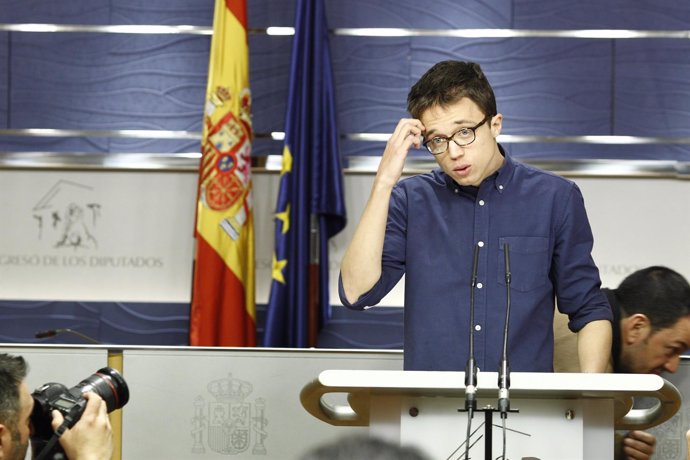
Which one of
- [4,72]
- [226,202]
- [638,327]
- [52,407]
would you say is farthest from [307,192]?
[52,407]

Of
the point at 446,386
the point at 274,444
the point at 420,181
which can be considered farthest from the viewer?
the point at 274,444

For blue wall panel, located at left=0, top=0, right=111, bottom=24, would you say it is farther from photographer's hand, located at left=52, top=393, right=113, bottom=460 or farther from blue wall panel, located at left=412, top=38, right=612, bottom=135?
photographer's hand, located at left=52, top=393, right=113, bottom=460

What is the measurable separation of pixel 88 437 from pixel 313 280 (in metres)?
3.27

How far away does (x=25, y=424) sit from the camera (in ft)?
7.32

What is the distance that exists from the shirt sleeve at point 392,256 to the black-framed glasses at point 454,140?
20 centimetres

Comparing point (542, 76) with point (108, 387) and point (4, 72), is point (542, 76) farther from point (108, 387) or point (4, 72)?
point (108, 387)

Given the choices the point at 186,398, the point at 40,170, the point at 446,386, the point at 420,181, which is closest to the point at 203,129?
the point at 40,170

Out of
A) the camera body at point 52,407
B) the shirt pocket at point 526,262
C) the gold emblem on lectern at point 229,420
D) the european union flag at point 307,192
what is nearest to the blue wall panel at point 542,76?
the european union flag at point 307,192

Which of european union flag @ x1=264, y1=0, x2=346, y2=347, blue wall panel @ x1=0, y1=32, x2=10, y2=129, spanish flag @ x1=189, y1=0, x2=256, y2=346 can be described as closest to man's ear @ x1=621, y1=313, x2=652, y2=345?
european union flag @ x1=264, y1=0, x2=346, y2=347

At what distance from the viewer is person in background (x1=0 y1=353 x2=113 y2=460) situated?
2.17 metres

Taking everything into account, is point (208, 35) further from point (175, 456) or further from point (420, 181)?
point (420, 181)

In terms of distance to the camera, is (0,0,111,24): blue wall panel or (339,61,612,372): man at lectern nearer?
(339,61,612,372): man at lectern

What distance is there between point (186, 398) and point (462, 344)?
1.27m

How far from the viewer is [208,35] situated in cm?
588
